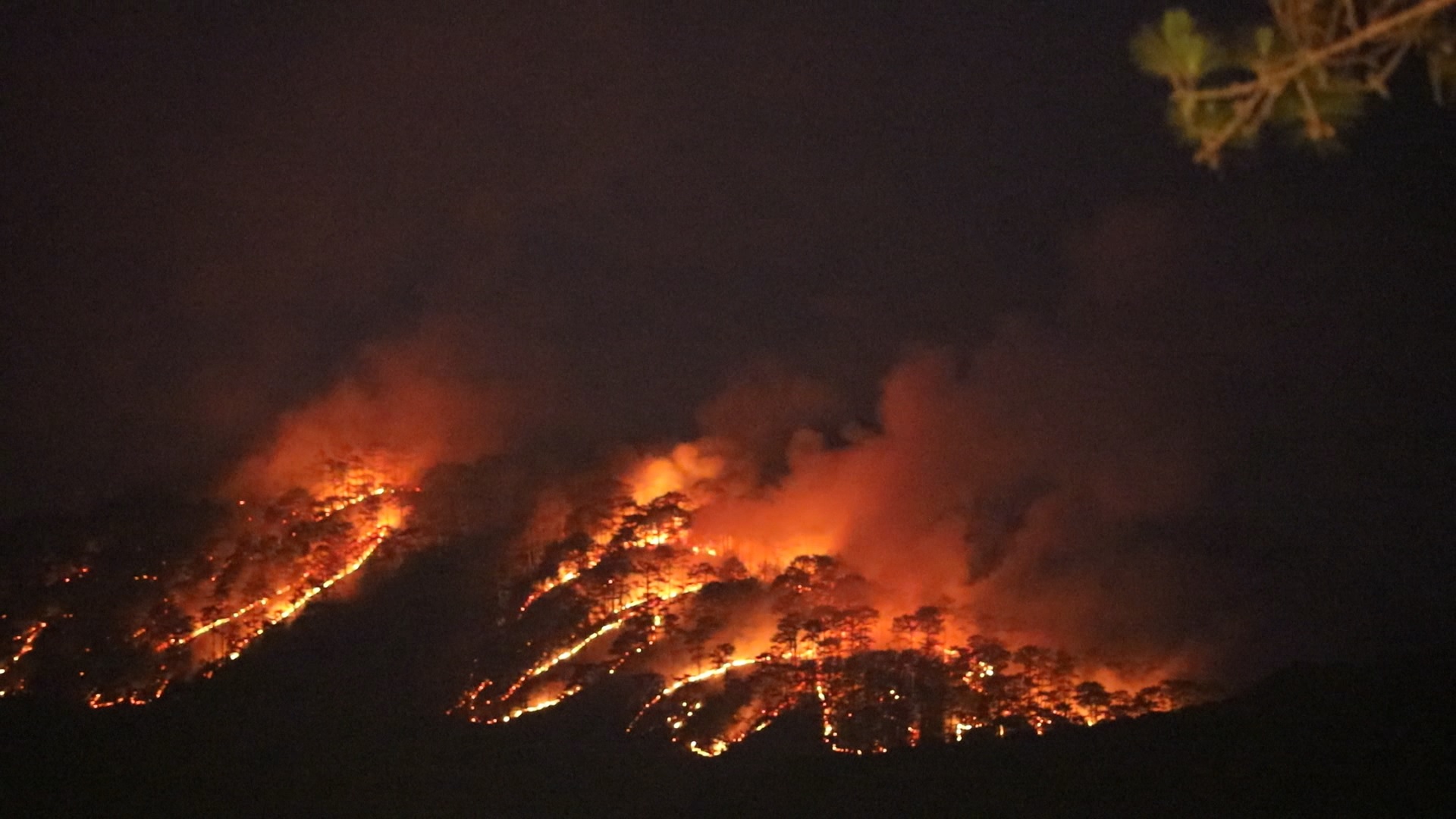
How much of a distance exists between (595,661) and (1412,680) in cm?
939

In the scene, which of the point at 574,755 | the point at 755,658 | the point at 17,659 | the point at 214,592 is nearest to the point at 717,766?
the point at 574,755

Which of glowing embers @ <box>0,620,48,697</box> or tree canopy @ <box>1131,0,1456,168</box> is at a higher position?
glowing embers @ <box>0,620,48,697</box>

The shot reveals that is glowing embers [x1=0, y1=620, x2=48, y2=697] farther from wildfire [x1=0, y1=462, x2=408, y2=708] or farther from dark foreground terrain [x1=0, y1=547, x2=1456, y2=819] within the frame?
dark foreground terrain [x1=0, y1=547, x2=1456, y2=819]

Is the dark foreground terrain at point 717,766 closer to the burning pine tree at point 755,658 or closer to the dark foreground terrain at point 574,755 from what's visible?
the dark foreground terrain at point 574,755

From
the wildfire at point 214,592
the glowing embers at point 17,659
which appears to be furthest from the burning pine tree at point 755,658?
the glowing embers at point 17,659

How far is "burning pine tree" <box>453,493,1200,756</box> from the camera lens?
1305cm

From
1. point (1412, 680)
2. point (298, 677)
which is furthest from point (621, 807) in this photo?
point (1412, 680)

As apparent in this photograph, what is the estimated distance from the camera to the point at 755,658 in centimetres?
1522

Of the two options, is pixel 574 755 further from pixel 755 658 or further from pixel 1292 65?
pixel 1292 65

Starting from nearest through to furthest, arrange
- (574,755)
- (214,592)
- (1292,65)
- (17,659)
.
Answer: (1292,65) < (574,755) < (17,659) < (214,592)

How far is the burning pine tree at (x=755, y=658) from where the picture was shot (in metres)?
13.1

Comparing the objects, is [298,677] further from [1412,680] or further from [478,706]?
[1412,680]

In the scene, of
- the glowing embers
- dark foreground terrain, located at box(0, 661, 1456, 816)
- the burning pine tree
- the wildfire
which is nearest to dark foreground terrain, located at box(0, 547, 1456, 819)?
dark foreground terrain, located at box(0, 661, 1456, 816)

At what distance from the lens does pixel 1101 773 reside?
31.9 feet
